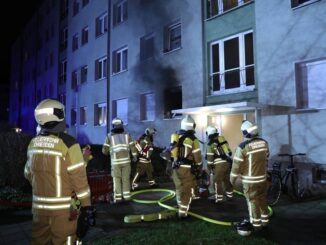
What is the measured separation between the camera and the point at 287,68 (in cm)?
995

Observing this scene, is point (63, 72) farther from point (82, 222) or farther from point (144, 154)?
point (82, 222)

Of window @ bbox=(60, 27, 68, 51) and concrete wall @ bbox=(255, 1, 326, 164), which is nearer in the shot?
concrete wall @ bbox=(255, 1, 326, 164)

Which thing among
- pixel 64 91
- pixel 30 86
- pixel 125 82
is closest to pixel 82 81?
pixel 64 91

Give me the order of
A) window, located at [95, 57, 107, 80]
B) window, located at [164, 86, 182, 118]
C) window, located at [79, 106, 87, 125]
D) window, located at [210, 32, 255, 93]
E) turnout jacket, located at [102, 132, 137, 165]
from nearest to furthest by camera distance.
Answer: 1. turnout jacket, located at [102, 132, 137, 165]
2. window, located at [210, 32, 255, 93]
3. window, located at [164, 86, 182, 118]
4. window, located at [95, 57, 107, 80]
5. window, located at [79, 106, 87, 125]

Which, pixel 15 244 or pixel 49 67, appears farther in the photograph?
pixel 49 67

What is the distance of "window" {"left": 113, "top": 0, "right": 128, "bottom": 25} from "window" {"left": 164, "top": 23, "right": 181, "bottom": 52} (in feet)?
14.4

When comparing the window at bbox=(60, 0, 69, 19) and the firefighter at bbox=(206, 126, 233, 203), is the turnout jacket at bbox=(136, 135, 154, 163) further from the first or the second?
the window at bbox=(60, 0, 69, 19)

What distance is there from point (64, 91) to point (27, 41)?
16.7m

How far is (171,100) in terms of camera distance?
1516 cm

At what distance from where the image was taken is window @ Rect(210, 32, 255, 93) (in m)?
11.8

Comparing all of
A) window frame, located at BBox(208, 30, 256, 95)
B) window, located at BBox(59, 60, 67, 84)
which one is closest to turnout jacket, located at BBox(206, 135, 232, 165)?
window frame, located at BBox(208, 30, 256, 95)

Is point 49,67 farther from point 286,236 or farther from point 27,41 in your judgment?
point 286,236

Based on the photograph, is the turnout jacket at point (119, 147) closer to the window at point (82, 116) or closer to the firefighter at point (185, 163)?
the firefighter at point (185, 163)

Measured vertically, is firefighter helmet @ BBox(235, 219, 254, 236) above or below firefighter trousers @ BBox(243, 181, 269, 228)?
below
